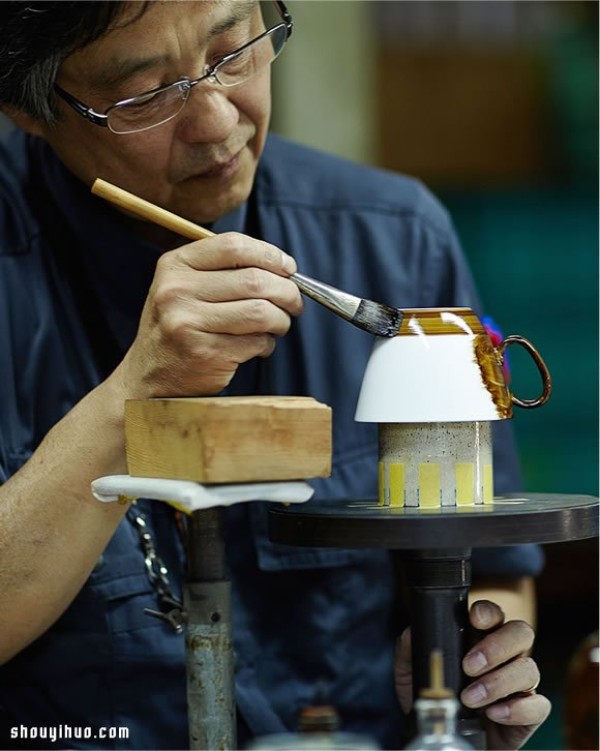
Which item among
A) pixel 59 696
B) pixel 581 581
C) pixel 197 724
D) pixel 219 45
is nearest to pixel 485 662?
pixel 197 724

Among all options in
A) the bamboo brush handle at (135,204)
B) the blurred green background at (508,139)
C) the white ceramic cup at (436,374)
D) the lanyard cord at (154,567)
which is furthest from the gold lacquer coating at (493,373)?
the blurred green background at (508,139)

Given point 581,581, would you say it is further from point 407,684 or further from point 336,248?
point 407,684

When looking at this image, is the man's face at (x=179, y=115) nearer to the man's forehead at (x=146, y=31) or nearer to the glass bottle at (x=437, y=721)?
the man's forehead at (x=146, y=31)

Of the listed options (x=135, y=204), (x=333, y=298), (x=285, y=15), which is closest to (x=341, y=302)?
(x=333, y=298)

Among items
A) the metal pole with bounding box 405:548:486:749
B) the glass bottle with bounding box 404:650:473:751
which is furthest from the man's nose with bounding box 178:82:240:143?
the glass bottle with bounding box 404:650:473:751

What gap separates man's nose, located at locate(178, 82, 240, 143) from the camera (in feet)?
4.19

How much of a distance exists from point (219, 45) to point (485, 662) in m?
0.68

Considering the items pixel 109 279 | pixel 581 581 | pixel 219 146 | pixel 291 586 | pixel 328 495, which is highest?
pixel 219 146

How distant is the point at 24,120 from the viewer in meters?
1.43

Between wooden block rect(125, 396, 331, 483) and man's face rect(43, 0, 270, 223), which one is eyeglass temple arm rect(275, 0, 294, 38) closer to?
man's face rect(43, 0, 270, 223)

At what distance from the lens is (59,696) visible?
1448mm

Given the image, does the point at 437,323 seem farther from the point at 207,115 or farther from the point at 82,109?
the point at 82,109

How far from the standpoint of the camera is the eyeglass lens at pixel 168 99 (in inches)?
50.2

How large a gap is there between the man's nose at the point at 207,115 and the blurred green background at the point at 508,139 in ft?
6.58
